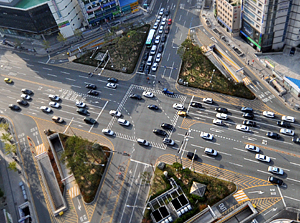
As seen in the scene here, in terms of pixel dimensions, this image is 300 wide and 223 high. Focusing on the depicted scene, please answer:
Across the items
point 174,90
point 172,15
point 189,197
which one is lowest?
point 189,197

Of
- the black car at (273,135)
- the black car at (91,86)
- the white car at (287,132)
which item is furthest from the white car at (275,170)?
the black car at (91,86)

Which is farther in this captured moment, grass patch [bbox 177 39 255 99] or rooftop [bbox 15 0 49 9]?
rooftop [bbox 15 0 49 9]

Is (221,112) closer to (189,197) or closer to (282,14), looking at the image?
(189,197)

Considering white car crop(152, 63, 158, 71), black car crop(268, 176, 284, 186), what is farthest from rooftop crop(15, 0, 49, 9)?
black car crop(268, 176, 284, 186)

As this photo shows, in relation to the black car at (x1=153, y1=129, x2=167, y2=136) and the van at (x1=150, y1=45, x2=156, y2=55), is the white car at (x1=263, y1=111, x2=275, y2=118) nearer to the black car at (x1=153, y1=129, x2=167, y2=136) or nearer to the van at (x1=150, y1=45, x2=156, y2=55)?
the black car at (x1=153, y1=129, x2=167, y2=136)

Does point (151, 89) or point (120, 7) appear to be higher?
point (120, 7)

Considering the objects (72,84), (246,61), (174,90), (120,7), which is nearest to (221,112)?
(174,90)

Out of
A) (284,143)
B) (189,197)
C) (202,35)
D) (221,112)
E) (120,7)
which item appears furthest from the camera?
(120,7)
